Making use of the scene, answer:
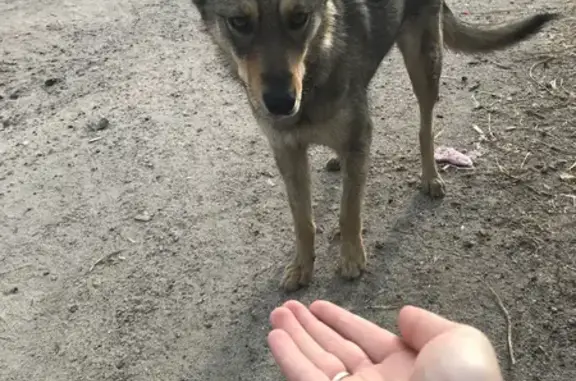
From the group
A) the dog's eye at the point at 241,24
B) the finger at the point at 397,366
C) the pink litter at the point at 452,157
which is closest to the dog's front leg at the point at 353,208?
the dog's eye at the point at 241,24

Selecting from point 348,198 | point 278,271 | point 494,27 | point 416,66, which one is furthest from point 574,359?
point 494,27

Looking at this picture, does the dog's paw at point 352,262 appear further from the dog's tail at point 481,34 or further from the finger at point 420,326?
the dog's tail at point 481,34

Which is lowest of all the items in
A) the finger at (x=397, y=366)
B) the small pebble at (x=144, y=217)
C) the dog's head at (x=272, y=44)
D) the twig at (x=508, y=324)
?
the small pebble at (x=144, y=217)

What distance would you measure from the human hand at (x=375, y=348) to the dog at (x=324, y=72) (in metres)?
0.81

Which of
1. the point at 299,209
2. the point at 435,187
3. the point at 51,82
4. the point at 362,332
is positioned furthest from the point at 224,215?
the point at 51,82

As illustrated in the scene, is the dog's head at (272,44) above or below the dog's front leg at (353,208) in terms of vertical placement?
above

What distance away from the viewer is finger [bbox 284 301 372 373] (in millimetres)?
2174

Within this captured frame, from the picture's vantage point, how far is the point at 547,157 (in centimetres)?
383

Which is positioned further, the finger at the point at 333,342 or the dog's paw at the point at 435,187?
the dog's paw at the point at 435,187

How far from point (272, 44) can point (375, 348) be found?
1170mm

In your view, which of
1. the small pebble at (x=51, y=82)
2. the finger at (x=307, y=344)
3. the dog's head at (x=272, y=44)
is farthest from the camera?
the small pebble at (x=51, y=82)

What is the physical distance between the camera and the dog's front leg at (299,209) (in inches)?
126

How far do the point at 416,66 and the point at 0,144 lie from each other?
2.72m

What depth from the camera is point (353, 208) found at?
3244 mm
